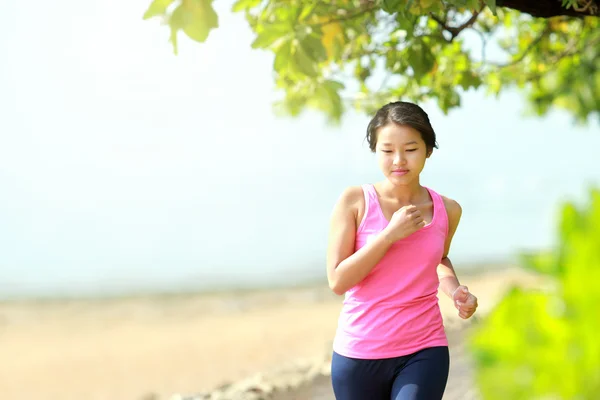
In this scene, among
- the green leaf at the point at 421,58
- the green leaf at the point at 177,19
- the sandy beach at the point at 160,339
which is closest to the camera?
the green leaf at the point at 177,19

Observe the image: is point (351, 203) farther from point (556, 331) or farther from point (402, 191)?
point (556, 331)

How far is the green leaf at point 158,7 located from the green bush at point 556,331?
2.25 metres

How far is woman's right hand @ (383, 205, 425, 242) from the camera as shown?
8.79 feet

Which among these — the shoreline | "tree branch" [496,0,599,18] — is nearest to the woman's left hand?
"tree branch" [496,0,599,18]

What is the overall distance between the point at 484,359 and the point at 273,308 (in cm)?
1776

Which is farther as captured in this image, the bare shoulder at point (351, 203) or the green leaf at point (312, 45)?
the green leaf at point (312, 45)

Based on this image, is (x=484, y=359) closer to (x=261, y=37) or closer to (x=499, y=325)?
(x=499, y=325)

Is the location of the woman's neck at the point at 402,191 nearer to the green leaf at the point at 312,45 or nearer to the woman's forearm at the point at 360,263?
the woman's forearm at the point at 360,263

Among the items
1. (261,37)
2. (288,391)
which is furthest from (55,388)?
(261,37)

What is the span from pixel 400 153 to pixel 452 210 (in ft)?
1.30

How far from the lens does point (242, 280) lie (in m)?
24.8

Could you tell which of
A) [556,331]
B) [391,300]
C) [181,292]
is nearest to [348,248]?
[391,300]

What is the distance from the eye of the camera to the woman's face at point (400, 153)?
2865mm

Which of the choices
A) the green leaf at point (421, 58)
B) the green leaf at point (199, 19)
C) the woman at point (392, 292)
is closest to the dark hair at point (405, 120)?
the woman at point (392, 292)
